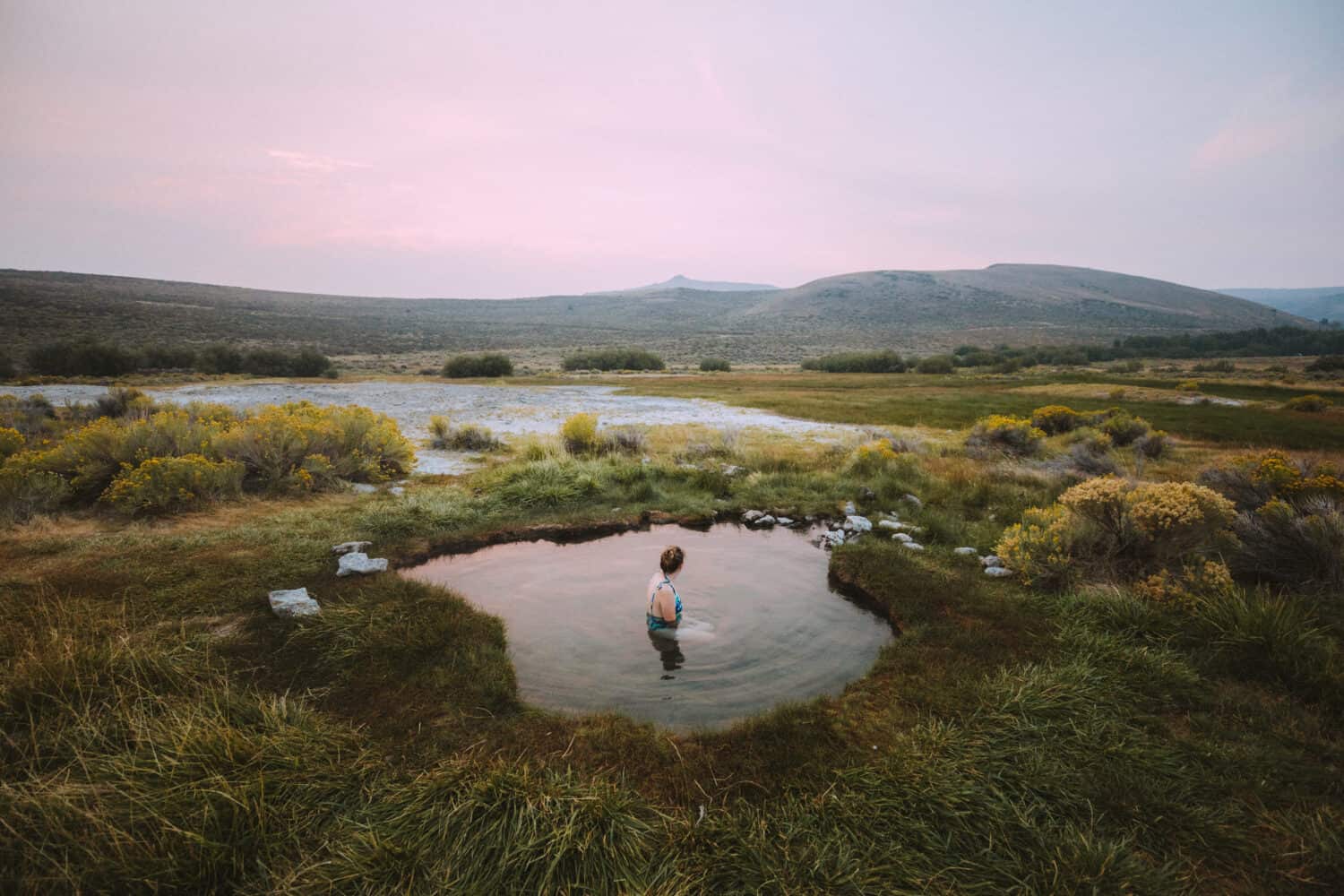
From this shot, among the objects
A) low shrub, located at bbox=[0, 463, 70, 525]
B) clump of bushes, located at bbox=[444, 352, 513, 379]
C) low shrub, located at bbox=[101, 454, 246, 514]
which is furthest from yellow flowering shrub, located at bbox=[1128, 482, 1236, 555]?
clump of bushes, located at bbox=[444, 352, 513, 379]

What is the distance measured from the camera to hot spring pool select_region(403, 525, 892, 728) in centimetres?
514

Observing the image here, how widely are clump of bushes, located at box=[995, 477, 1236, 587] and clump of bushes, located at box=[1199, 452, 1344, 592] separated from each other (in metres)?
0.32

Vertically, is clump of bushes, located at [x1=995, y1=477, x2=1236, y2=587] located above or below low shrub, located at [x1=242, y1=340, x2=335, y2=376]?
below

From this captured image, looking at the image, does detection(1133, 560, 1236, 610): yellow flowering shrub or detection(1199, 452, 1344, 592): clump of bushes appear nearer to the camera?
detection(1133, 560, 1236, 610): yellow flowering shrub

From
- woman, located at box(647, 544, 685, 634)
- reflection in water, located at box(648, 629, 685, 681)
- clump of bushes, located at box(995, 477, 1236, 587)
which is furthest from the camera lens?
clump of bushes, located at box(995, 477, 1236, 587)

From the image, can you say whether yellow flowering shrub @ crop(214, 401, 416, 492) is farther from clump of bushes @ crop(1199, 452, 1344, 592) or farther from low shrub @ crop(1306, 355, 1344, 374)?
low shrub @ crop(1306, 355, 1344, 374)

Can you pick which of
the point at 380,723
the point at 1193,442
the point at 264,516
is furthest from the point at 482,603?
the point at 1193,442

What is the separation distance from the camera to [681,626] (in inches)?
252

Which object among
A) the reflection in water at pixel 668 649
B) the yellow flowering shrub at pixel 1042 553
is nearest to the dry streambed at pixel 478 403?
the reflection in water at pixel 668 649

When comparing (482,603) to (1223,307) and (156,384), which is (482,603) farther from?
(1223,307)

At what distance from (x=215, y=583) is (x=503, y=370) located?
120 feet

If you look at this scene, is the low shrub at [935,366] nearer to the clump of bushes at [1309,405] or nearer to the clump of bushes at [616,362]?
the clump of bushes at [616,362]

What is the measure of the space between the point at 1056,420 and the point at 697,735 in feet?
68.0

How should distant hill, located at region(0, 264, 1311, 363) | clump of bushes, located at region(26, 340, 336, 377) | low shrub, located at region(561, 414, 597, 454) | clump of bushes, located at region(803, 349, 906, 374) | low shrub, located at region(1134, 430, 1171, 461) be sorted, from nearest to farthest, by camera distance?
1. low shrub, located at region(561, 414, 597, 454)
2. low shrub, located at region(1134, 430, 1171, 461)
3. clump of bushes, located at region(26, 340, 336, 377)
4. clump of bushes, located at region(803, 349, 906, 374)
5. distant hill, located at region(0, 264, 1311, 363)
